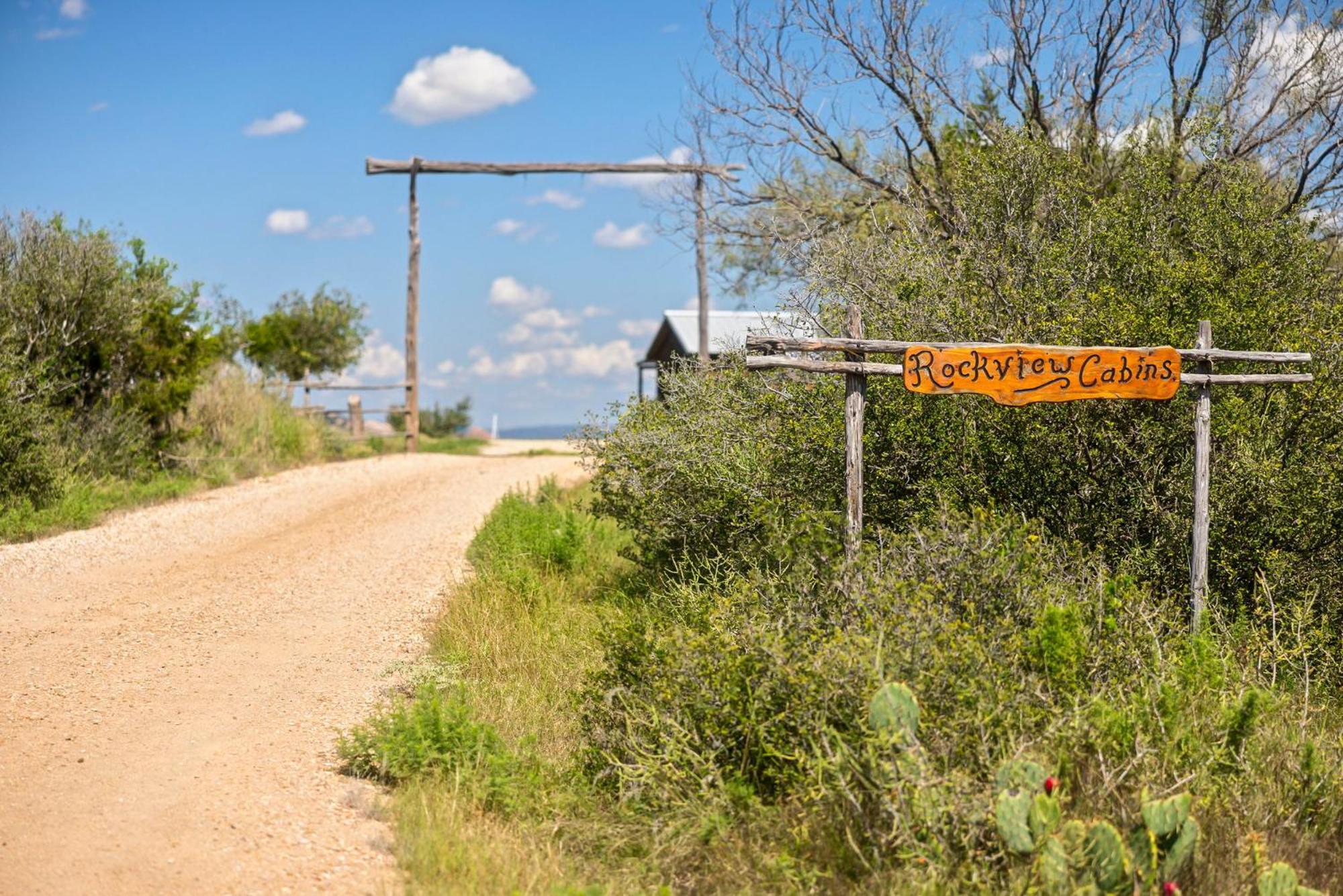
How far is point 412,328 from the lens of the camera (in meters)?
21.1

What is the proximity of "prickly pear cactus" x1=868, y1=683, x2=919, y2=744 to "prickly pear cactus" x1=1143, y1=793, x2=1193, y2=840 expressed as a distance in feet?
2.75

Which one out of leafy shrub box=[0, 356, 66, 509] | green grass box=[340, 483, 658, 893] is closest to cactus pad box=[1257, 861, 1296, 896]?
green grass box=[340, 483, 658, 893]

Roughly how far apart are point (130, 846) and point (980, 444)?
5.11m

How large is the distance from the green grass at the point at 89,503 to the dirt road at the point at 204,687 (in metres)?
0.29

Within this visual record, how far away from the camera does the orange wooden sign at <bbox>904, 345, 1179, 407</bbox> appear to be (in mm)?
6082

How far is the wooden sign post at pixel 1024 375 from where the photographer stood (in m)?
6.00

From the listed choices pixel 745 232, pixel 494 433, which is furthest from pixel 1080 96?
pixel 494 433

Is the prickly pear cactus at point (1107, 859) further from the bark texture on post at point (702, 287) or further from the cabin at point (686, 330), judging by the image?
the cabin at point (686, 330)

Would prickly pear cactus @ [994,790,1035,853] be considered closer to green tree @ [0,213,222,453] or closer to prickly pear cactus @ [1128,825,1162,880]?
prickly pear cactus @ [1128,825,1162,880]

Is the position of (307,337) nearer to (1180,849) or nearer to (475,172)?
(475,172)

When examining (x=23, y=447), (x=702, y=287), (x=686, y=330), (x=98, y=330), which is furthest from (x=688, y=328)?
(x=23, y=447)

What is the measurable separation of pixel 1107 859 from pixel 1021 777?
385 millimetres

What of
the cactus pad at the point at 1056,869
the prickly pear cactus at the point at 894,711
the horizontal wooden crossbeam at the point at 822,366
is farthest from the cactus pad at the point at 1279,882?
the horizontal wooden crossbeam at the point at 822,366

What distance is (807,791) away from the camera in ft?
14.8
